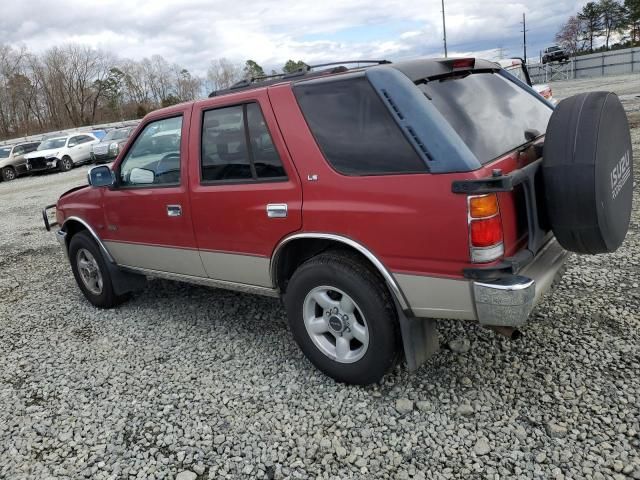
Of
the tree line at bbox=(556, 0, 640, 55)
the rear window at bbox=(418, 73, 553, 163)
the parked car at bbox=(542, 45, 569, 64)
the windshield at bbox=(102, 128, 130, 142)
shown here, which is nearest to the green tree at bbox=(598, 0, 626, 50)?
the tree line at bbox=(556, 0, 640, 55)

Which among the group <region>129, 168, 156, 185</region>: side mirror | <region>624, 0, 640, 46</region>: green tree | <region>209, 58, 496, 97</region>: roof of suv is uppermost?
<region>624, 0, 640, 46</region>: green tree

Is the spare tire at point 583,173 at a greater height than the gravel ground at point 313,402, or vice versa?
the spare tire at point 583,173

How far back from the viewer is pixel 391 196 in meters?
2.69

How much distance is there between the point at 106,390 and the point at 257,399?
3.67 ft

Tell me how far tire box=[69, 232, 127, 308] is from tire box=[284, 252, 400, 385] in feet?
7.75

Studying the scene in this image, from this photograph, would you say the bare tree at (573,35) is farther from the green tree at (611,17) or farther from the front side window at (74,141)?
the front side window at (74,141)

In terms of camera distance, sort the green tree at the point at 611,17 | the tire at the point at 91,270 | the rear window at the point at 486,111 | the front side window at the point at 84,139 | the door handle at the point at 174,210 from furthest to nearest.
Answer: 1. the green tree at the point at 611,17
2. the front side window at the point at 84,139
3. the tire at the point at 91,270
4. the door handle at the point at 174,210
5. the rear window at the point at 486,111

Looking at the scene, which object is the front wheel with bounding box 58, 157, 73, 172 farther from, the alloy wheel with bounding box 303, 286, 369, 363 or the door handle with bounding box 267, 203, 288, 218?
the alloy wheel with bounding box 303, 286, 369, 363

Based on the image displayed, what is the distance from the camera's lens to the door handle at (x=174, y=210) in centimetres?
384

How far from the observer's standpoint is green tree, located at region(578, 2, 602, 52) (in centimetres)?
7044

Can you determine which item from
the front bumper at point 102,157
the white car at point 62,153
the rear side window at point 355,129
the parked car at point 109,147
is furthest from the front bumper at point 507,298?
the white car at point 62,153

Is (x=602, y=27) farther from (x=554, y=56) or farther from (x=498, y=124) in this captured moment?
(x=498, y=124)

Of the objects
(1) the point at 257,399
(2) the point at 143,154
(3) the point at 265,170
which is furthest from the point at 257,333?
(2) the point at 143,154

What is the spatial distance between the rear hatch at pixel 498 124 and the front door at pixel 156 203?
1.91 meters
